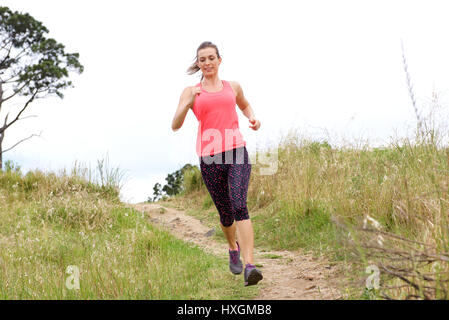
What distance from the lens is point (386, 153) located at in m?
7.72

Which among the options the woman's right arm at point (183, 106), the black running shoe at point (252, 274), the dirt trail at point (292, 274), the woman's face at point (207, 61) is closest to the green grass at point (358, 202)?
the dirt trail at point (292, 274)

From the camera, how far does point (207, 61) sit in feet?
14.2

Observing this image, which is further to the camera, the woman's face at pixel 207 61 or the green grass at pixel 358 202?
the woman's face at pixel 207 61

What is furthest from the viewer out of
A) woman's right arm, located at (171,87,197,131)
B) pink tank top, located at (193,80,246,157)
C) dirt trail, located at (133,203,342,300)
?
woman's right arm, located at (171,87,197,131)

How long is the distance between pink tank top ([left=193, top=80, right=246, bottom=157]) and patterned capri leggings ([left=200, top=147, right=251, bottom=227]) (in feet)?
0.27

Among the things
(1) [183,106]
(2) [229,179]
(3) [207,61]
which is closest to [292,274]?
(2) [229,179]

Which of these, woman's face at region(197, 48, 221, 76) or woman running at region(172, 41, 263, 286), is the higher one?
woman's face at region(197, 48, 221, 76)

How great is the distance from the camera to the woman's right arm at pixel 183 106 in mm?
4262

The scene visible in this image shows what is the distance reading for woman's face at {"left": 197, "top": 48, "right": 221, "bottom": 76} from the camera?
14.3 feet

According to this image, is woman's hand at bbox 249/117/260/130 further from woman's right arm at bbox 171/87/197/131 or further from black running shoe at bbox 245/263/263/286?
Result: black running shoe at bbox 245/263/263/286

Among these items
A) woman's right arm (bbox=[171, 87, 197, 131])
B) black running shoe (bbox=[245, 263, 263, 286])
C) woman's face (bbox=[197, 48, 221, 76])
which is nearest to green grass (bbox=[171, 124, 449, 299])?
black running shoe (bbox=[245, 263, 263, 286])

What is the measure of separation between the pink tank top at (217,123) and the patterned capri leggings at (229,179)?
82 millimetres

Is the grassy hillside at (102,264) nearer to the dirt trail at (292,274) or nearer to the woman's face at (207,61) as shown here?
the dirt trail at (292,274)
